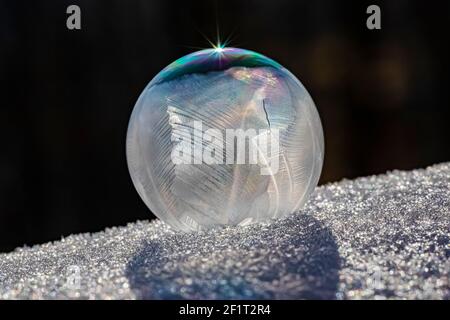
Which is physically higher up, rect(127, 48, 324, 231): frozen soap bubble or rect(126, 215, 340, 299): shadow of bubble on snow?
rect(127, 48, 324, 231): frozen soap bubble

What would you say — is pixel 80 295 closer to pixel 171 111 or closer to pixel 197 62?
pixel 171 111

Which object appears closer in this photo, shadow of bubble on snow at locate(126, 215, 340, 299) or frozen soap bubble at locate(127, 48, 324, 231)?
shadow of bubble on snow at locate(126, 215, 340, 299)

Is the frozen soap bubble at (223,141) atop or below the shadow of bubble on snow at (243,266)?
atop

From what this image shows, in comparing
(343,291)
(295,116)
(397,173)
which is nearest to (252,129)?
(295,116)

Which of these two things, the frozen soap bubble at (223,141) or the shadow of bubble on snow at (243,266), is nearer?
the shadow of bubble on snow at (243,266)
